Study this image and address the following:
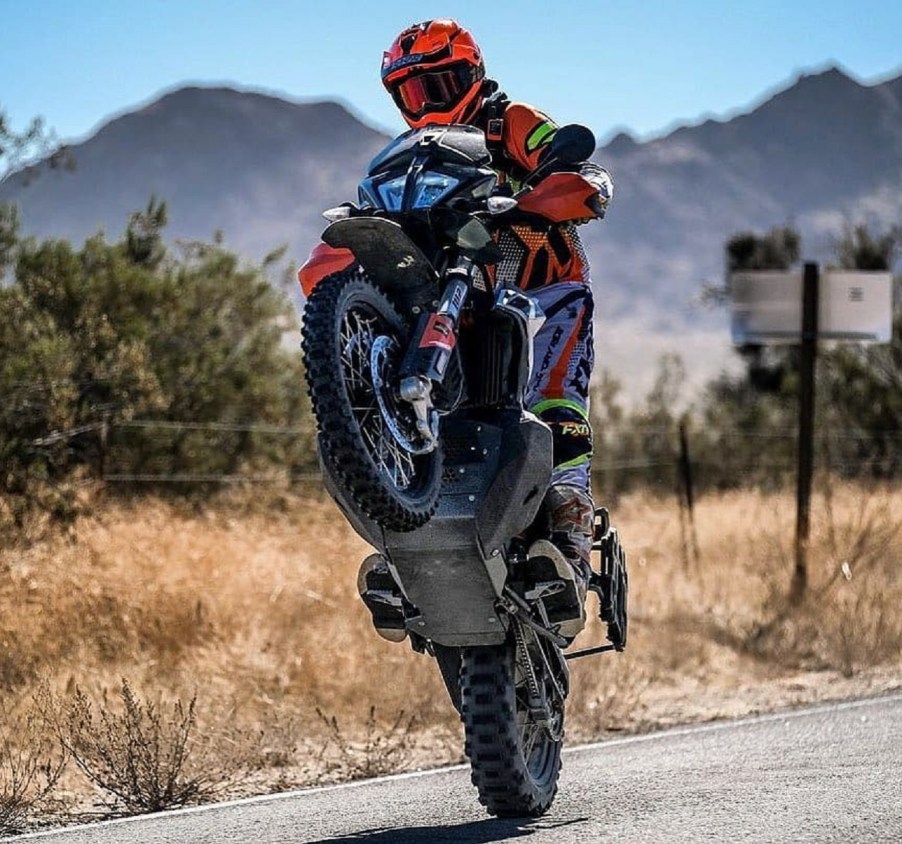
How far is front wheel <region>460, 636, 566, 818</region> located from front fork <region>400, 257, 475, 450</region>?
96 cm

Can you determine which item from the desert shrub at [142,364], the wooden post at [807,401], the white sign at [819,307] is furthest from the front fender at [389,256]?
the white sign at [819,307]

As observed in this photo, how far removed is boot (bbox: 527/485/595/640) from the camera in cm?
601

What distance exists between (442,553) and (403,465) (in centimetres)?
43

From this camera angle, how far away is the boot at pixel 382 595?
20.1 feet

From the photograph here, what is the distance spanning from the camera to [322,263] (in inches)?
239

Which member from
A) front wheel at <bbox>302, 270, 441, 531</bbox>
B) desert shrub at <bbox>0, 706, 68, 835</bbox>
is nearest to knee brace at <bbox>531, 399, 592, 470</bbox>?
front wheel at <bbox>302, 270, 441, 531</bbox>

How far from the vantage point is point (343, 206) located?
582 cm

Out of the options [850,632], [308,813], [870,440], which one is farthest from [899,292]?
[308,813]

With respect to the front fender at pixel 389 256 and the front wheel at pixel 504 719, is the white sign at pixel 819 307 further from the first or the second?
the front fender at pixel 389 256

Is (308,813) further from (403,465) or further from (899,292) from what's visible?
(899,292)

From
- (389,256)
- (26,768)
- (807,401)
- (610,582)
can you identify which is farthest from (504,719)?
(807,401)

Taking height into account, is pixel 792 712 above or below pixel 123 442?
below

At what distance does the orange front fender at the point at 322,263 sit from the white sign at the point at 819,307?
10.3 m

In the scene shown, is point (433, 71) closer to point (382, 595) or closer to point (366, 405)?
point (366, 405)
